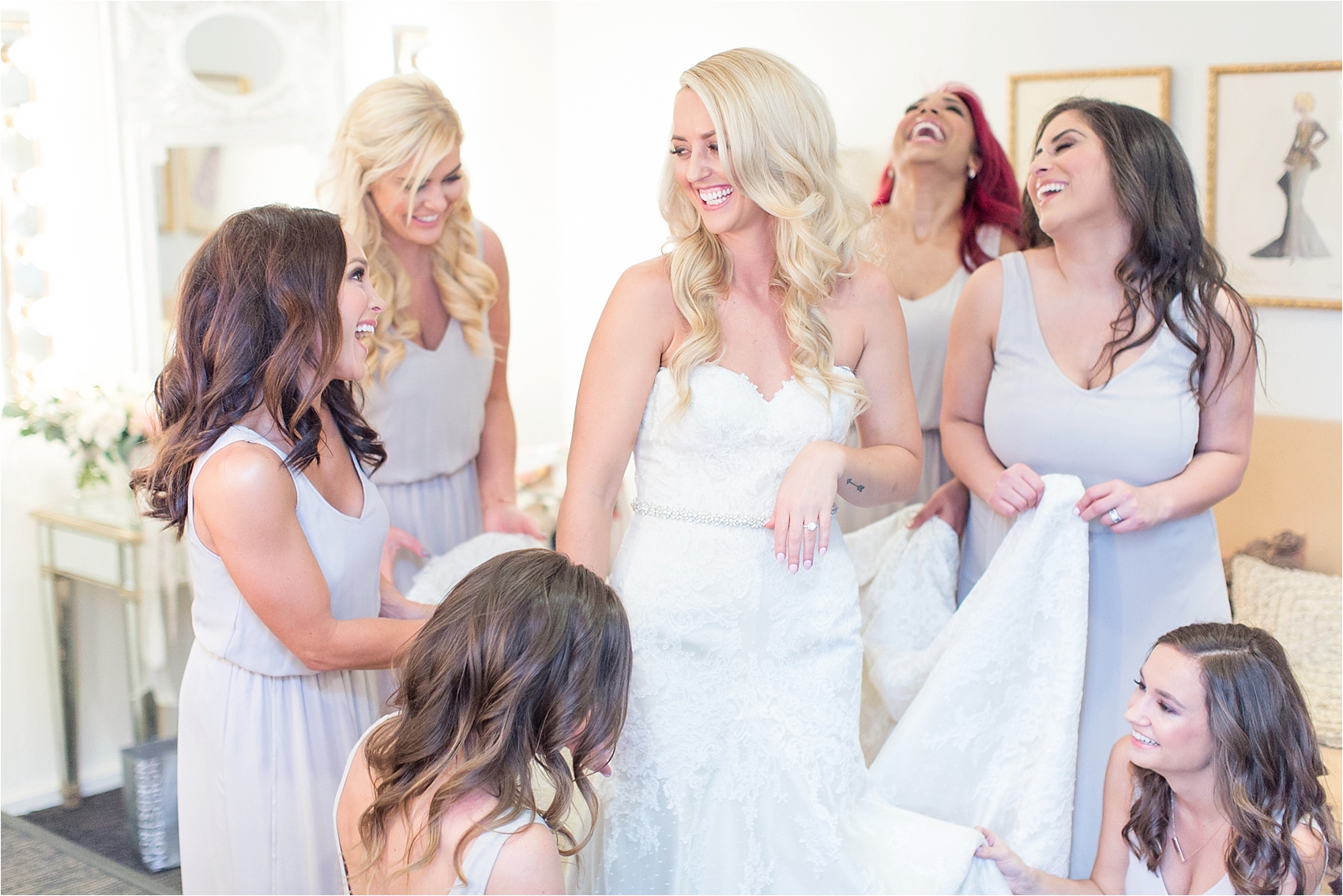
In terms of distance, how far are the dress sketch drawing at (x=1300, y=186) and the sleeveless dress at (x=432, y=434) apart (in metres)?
2.68

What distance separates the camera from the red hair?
3.36 metres

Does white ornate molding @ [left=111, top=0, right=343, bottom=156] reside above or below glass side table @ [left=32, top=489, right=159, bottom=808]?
above

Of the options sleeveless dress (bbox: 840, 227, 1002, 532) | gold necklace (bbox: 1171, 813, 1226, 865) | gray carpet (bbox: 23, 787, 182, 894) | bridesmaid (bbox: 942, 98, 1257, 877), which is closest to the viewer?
gold necklace (bbox: 1171, 813, 1226, 865)

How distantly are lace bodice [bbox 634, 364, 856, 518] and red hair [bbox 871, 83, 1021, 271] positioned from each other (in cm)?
147

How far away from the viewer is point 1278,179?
13.0ft

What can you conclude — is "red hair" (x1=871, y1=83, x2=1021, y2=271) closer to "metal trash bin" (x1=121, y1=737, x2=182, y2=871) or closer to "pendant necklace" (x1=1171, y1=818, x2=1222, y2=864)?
"pendant necklace" (x1=1171, y1=818, x2=1222, y2=864)

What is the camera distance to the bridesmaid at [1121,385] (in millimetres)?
2352

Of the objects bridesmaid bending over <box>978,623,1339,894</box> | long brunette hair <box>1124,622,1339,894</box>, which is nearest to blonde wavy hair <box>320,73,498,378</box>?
bridesmaid bending over <box>978,623,1339,894</box>

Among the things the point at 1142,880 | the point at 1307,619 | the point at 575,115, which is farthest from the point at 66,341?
the point at 1307,619

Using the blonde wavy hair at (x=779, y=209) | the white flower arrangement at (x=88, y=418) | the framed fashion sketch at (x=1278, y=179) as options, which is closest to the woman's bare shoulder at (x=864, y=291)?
the blonde wavy hair at (x=779, y=209)

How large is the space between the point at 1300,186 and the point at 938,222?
1.40 meters

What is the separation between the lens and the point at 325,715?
2.03 meters

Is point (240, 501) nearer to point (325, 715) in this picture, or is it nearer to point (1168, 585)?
point (325, 715)

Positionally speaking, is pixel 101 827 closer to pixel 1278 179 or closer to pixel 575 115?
pixel 575 115
